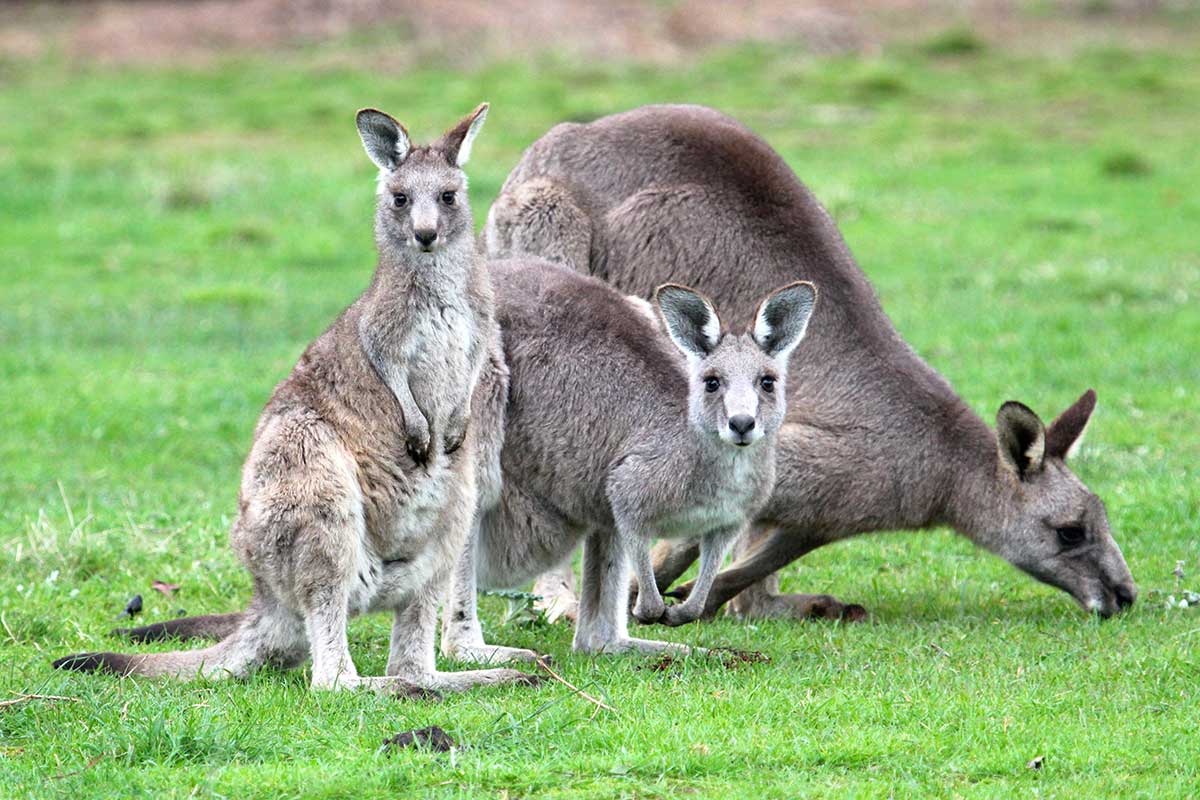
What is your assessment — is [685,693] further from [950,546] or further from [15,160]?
[15,160]

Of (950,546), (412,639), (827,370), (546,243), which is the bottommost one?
(950,546)

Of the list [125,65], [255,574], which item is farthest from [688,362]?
[125,65]

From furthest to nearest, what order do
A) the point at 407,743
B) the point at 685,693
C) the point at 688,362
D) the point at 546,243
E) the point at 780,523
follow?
1. the point at 546,243
2. the point at 780,523
3. the point at 688,362
4. the point at 685,693
5. the point at 407,743

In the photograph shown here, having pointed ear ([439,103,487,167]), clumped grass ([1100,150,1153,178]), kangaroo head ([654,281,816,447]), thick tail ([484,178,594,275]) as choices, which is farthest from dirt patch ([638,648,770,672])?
clumped grass ([1100,150,1153,178])

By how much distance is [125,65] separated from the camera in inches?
1030

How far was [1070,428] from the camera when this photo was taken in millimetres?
6773

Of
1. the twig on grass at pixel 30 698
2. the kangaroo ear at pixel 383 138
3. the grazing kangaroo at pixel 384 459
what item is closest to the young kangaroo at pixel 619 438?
the grazing kangaroo at pixel 384 459

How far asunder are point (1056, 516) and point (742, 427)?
183 centimetres

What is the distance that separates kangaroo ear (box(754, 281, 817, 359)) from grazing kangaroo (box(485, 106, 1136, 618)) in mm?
912

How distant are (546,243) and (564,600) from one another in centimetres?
151

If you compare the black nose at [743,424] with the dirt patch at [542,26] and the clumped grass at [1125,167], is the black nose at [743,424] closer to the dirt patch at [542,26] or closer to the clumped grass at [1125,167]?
the clumped grass at [1125,167]

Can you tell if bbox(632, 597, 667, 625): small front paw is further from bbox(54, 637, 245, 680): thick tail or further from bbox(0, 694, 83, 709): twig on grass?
bbox(0, 694, 83, 709): twig on grass

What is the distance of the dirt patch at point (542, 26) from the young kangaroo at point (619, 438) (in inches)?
782

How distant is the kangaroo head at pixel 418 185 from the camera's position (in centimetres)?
538
